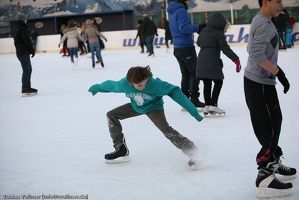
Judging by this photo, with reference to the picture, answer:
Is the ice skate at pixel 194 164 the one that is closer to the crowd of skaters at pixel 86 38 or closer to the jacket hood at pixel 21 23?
the jacket hood at pixel 21 23

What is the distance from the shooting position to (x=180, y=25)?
229 inches

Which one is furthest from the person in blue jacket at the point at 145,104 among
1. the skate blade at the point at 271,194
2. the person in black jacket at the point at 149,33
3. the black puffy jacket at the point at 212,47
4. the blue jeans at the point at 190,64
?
the person in black jacket at the point at 149,33

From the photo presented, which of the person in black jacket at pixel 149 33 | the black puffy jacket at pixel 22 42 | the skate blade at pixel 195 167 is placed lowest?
the skate blade at pixel 195 167

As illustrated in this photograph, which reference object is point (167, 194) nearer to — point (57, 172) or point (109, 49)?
point (57, 172)

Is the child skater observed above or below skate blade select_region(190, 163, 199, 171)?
above

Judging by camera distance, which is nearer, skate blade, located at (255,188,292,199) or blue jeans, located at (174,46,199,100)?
skate blade, located at (255,188,292,199)

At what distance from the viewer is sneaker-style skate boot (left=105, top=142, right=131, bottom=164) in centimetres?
386

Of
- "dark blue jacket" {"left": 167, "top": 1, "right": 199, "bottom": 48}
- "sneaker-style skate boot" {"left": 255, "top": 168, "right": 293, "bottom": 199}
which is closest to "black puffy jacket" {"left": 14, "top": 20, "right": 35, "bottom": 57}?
"dark blue jacket" {"left": 167, "top": 1, "right": 199, "bottom": 48}

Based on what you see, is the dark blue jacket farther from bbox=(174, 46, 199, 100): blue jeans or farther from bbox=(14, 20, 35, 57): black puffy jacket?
bbox=(14, 20, 35, 57): black puffy jacket

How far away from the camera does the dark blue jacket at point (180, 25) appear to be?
228 inches

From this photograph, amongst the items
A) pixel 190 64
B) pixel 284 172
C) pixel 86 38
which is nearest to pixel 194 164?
pixel 284 172

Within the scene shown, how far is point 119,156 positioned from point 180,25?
2.42 meters

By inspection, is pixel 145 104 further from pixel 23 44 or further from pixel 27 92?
pixel 27 92

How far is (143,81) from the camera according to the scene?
331 centimetres
